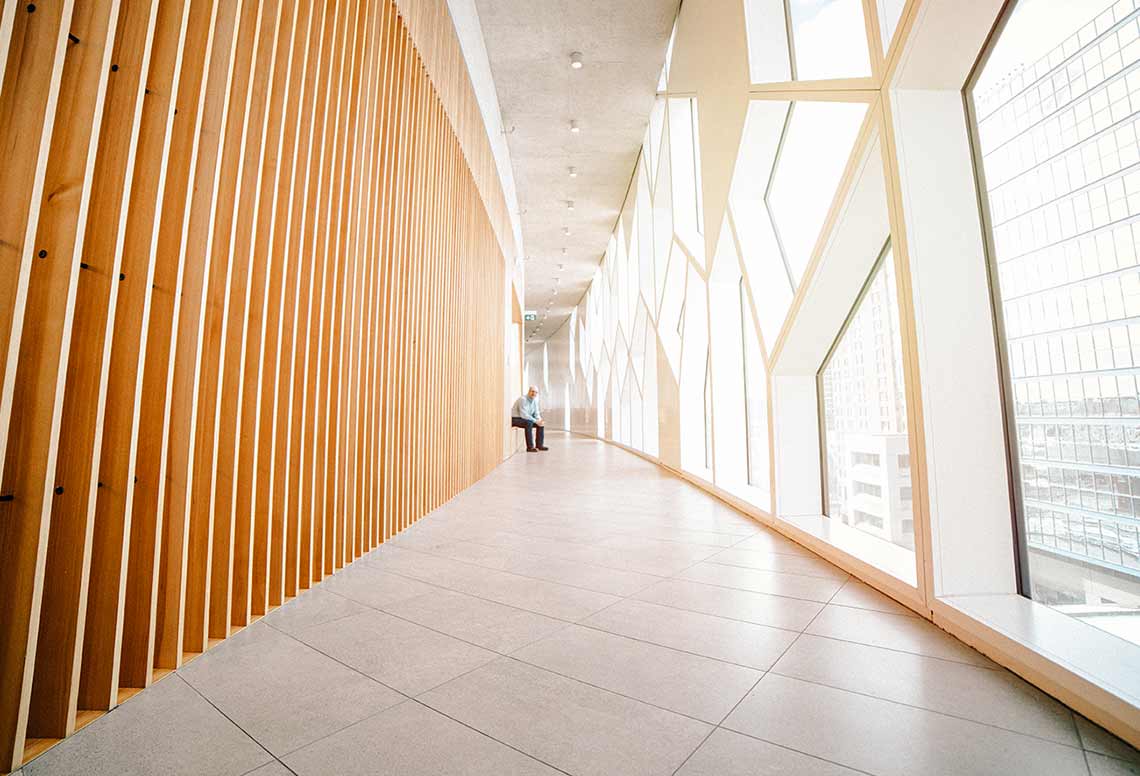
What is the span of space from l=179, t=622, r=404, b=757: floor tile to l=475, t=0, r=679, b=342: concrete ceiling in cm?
556

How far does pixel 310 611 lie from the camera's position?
181 cm

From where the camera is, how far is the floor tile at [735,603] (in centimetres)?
167

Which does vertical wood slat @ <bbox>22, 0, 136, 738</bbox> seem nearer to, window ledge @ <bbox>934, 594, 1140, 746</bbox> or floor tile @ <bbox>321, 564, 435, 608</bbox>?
floor tile @ <bbox>321, 564, 435, 608</bbox>

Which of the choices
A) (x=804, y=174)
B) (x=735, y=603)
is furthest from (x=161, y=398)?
(x=804, y=174)

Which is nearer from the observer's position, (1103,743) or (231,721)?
(1103,743)

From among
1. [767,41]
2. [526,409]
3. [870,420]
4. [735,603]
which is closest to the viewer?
[735,603]

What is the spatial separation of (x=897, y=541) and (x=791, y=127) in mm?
2506

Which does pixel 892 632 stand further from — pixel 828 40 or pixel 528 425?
pixel 528 425

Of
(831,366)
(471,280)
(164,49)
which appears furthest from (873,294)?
(471,280)

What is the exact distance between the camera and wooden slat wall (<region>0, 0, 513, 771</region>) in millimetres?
1049

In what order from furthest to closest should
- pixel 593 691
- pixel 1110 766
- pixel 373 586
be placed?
1. pixel 373 586
2. pixel 593 691
3. pixel 1110 766

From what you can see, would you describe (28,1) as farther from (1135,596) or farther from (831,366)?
(831,366)

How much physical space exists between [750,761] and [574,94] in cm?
687

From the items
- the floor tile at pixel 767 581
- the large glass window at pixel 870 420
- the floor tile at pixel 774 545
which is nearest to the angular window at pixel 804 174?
the large glass window at pixel 870 420
